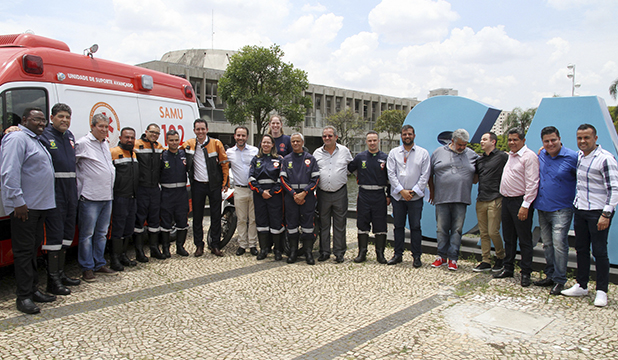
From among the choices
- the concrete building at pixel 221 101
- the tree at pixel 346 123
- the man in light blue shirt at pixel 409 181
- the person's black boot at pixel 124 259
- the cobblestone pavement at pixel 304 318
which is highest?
the concrete building at pixel 221 101

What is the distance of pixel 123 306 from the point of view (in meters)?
4.43

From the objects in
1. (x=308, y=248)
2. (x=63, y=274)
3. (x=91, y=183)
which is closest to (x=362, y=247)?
(x=308, y=248)

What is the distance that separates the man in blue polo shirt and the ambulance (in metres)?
5.54

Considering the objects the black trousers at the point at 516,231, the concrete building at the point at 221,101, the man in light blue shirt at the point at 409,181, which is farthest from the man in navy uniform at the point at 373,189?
the concrete building at the point at 221,101

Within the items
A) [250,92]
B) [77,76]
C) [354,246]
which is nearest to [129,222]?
[77,76]

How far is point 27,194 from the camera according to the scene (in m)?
4.27

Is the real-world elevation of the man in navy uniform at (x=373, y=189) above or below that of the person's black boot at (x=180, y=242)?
above

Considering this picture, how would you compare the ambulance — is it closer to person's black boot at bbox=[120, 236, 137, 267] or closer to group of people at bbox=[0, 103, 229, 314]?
group of people at bbox=[0, 103, 229, 314]

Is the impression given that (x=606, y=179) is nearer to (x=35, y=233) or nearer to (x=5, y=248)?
(x=35, y=233)

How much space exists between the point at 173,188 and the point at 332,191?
2.32 meters

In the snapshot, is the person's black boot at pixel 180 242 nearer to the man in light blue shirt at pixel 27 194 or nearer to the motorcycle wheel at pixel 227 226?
the motorcycle wheel at pixel 227 226

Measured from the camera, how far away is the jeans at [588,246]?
4.52 meters

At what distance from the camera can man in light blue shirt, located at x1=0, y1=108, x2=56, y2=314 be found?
410cm

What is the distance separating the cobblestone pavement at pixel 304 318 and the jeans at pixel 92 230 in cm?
37
